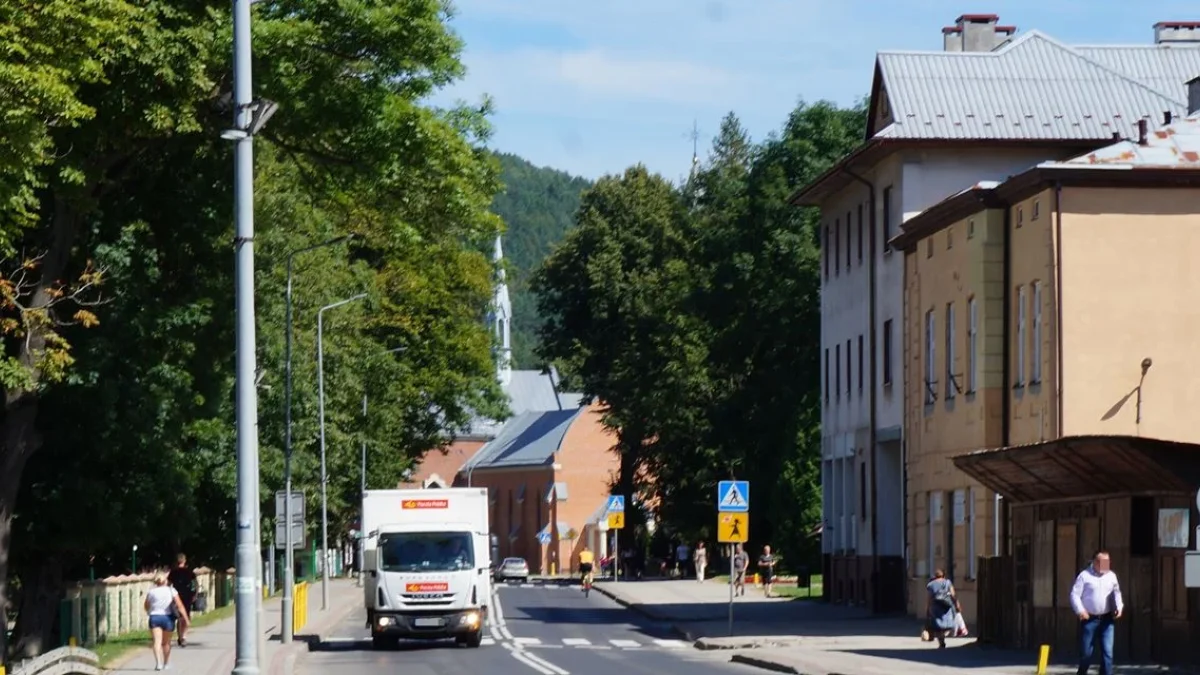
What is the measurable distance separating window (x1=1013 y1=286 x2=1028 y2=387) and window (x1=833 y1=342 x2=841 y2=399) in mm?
19180

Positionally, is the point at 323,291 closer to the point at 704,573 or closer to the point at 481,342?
the point at 481,342

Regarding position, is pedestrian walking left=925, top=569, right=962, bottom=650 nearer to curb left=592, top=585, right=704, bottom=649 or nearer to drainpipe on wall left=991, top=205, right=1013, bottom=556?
drainpipe on wall left=991, top=205, right=1013, bottom=556

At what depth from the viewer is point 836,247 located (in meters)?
56.2

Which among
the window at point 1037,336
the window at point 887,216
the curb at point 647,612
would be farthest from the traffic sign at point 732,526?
the window at point 887,216

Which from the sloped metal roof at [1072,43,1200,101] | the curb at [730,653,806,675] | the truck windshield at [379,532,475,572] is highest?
the sloped metal roof at [1072,43,1200,101]

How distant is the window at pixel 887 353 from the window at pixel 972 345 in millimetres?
9965

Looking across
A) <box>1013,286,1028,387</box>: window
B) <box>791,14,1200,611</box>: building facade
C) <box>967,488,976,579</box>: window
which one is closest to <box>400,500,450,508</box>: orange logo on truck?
<box>967,488,976,579</box>: window

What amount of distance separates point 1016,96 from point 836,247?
9.70 meters

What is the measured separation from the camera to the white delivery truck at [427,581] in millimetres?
38312

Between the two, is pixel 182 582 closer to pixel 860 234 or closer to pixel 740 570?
pixel 860 234

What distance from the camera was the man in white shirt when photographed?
25.1 meters

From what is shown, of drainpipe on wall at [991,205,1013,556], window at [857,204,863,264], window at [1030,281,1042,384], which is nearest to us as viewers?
window at [1030,281,1042,384]

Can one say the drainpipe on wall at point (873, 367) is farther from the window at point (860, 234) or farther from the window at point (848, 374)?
the window at point (848, 374)

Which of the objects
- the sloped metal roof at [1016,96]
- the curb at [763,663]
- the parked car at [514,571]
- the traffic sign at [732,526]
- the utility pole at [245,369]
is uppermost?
the sloped metal roof at [1016,96]
